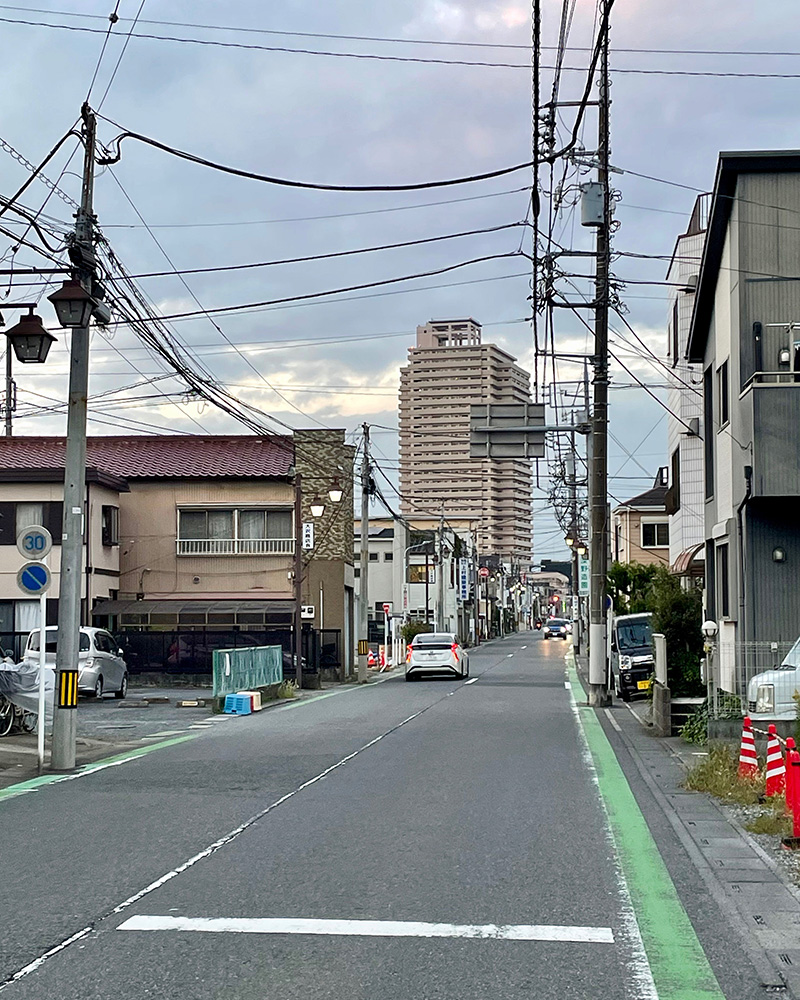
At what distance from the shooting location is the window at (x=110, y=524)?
4344cm

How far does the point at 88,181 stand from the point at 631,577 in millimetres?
35407

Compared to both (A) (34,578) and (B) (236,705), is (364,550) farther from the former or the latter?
(A) (34,578)

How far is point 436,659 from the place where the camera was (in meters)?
41.8

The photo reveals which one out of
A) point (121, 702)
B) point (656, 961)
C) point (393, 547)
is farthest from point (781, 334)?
point (393, 547)

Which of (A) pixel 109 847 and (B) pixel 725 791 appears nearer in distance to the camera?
(A) pixel 109 847

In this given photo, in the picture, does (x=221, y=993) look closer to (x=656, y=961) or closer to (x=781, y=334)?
(x=656, y=961)

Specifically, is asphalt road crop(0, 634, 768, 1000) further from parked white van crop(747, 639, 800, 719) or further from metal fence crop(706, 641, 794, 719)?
parked white van crop(747, 639, 800, 719)

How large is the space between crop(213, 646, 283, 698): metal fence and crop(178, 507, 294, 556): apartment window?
1348 cm

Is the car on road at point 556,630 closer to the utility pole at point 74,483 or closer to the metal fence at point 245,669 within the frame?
the metal fence at point 245,669

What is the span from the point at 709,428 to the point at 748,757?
11.4m

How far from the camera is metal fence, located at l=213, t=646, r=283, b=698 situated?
27062 millimetres

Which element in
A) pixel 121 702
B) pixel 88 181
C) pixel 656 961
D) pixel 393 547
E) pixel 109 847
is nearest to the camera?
pixel 656 961

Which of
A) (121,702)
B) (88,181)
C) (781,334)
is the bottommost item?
(121,702)

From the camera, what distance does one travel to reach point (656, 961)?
660 cm
